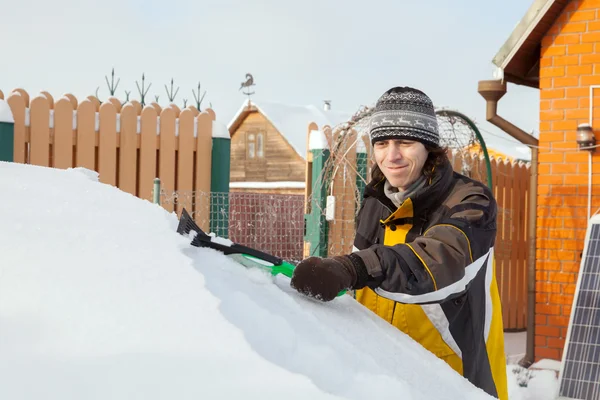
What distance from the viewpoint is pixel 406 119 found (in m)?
1.86

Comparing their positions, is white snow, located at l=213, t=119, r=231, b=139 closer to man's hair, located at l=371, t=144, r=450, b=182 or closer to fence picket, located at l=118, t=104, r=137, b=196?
fence picket, located at l=118, t=104, r=137, b=196

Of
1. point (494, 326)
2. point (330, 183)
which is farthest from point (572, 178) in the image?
point (494, 326)

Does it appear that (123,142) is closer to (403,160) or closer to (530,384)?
(530,384)

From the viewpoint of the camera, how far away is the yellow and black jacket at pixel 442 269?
1.44 meters

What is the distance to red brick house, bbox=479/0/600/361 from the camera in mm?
5574

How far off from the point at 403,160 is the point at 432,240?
0.45 metres

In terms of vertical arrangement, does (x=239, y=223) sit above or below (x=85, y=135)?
below

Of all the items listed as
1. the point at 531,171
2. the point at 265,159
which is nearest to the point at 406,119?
the point at 531,171

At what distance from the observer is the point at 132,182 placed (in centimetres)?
660

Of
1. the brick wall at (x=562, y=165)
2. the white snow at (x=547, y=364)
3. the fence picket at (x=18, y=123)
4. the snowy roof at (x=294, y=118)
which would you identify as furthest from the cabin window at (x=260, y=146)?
the white snow at (x=547, y=364)

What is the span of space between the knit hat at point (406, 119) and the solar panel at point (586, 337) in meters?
3.04

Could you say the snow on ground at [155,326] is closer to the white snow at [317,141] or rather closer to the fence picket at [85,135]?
the white snow at [317,141]

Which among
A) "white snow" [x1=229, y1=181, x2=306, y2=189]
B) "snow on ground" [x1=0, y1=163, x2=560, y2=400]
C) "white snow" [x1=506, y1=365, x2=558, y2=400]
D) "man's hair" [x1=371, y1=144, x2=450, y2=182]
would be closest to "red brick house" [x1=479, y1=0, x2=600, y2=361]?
"white snow" [x1=506, y1=365, x2=558, y2=400]

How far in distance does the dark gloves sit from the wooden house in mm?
19512
